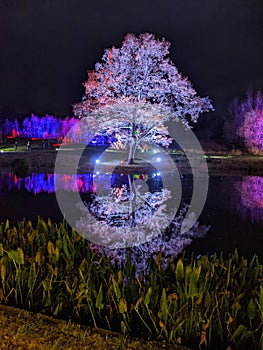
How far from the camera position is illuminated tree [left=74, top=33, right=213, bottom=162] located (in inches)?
781

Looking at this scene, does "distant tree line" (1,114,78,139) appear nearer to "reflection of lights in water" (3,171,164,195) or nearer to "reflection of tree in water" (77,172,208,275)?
"reflection of lights in water" (3,171,164,195)

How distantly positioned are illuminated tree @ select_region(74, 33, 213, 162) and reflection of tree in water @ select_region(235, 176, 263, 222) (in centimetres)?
562

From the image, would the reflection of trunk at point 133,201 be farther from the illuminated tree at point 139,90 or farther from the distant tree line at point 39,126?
the distant tree line at point 39,126

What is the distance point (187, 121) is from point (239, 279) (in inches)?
697

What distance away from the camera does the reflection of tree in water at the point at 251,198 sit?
9633 millimetres

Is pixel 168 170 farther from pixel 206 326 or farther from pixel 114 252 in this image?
pixel 206 326

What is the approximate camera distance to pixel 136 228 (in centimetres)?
805

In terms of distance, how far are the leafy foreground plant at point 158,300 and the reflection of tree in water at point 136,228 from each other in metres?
1.17

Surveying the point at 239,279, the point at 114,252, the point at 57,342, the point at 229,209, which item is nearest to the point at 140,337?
the point at 57,342

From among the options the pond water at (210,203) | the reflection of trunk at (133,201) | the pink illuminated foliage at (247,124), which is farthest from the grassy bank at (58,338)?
the pink illuminated foliage at (247,124)

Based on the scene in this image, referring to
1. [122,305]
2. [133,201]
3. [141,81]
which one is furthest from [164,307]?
[141,81]

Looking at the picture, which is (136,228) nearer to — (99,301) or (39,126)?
(99,301)

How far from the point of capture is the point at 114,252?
6.17m

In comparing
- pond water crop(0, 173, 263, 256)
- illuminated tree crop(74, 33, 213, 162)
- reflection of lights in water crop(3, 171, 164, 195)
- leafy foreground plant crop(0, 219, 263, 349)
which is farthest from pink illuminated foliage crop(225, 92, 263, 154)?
leafy foreground plant crop(0, 219, 263, 349)
